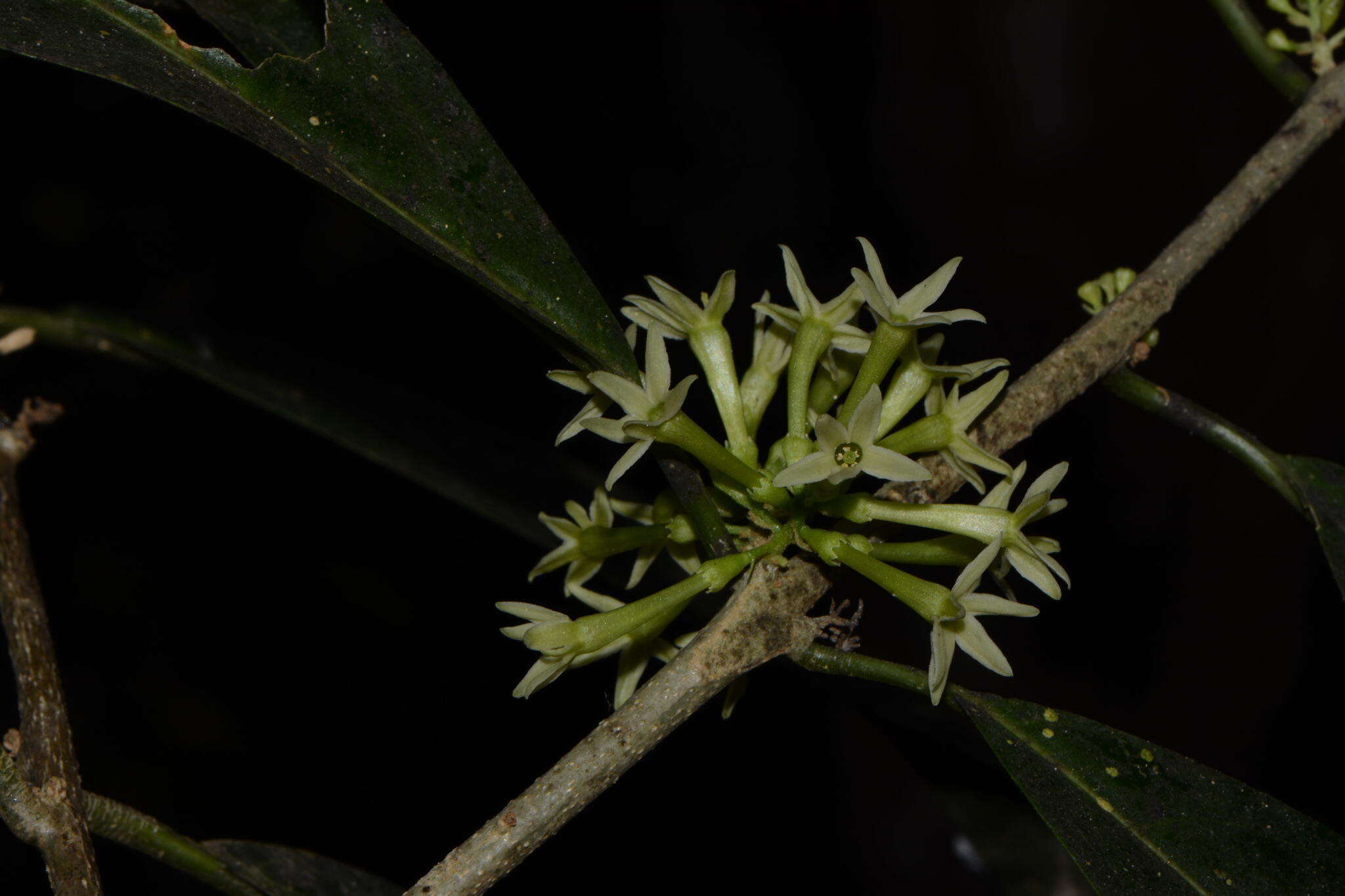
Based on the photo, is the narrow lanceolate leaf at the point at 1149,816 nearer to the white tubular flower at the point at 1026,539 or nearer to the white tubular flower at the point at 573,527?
the white tubular flower at the point at 1026,539

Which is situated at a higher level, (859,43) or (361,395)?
(859,43)

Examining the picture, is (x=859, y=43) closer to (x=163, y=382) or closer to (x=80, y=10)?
(x=163, y=382)

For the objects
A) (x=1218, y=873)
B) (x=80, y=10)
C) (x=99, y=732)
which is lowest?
(x=99, y=732)

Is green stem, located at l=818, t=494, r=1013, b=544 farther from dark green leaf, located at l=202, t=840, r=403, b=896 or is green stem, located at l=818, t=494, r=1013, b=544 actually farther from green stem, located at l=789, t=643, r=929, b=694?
dark green leaf, located at l=202, t=840, r=403, b=896

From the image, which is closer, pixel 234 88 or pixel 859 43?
pixel 234 88

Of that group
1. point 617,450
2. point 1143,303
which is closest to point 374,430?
point 1143,303

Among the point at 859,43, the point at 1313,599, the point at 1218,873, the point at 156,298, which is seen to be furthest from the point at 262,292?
the point at 1313,599

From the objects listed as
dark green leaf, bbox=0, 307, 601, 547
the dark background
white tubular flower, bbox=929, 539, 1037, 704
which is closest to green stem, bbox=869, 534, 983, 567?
white tubular flower, bbox=929, 539, 1037, 704

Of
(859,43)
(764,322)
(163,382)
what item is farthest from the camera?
(859,43)
